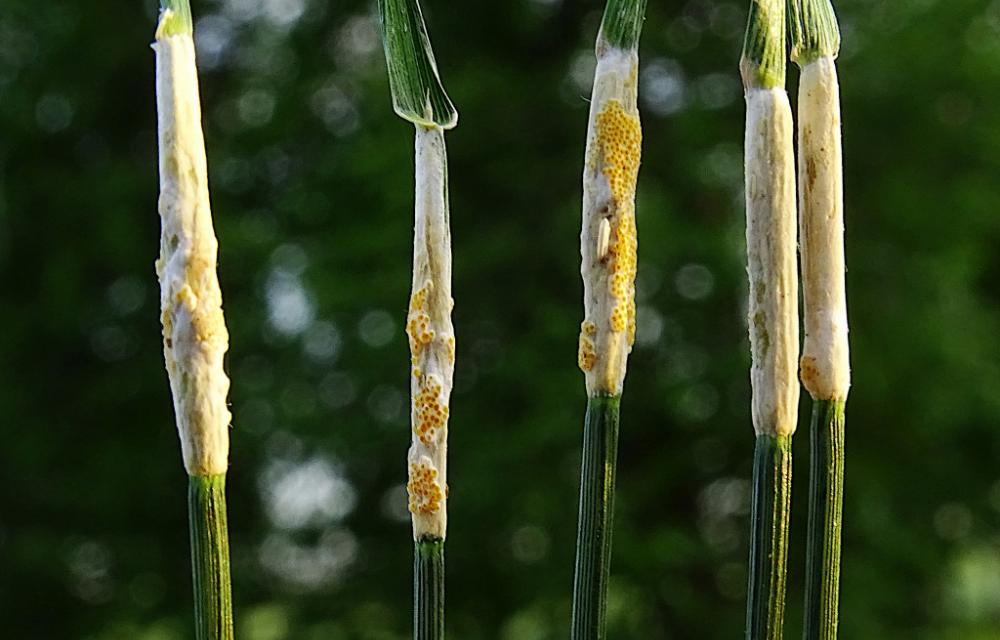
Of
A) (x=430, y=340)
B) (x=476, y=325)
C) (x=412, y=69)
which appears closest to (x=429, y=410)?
(x=430, y=340)

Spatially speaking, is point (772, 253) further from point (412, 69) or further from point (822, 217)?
point (412, 69)

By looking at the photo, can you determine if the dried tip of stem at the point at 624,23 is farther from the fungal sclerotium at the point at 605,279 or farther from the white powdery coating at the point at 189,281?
the white powdery coating at the point at 189,281

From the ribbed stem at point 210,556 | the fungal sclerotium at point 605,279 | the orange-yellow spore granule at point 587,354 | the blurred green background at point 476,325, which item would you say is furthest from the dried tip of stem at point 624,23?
the blurred green background at point 476,325

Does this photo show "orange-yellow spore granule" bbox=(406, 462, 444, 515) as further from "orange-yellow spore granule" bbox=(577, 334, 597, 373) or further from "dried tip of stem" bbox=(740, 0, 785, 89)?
"dried tip of stem" bbox=(740, 0, 785, 89)

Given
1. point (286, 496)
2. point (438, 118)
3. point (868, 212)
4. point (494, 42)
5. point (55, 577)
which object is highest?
point (494, 42)

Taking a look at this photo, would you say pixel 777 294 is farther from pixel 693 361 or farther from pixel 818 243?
pixel 693 361

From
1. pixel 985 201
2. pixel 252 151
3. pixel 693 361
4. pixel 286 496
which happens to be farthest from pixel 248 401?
pixel 985 201

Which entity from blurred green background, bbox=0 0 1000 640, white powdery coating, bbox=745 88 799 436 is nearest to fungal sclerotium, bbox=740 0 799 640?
white powdery coating, bbox=745 88 799 436

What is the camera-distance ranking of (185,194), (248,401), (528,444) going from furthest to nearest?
(248,401), (528,444), (185,194)
